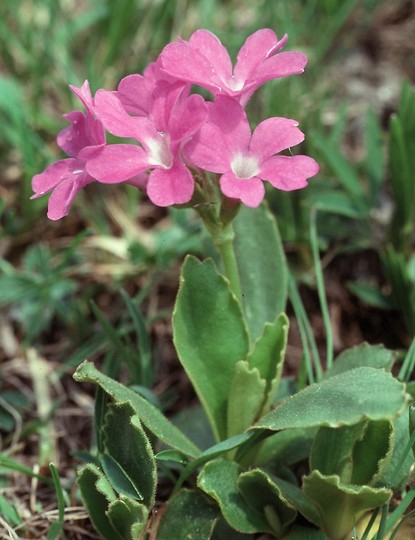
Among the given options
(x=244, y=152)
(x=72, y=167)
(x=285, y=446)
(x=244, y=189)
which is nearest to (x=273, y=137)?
(x=244, y=152)

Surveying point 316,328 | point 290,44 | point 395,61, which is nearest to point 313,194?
point 316,328

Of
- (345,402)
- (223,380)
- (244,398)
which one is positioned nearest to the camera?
(345,402)

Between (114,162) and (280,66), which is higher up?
(280,66)

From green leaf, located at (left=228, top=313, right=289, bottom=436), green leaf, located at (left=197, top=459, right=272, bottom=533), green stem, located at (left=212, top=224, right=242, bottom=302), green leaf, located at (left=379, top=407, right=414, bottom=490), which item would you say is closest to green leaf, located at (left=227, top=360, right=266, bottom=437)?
green leaf, located at (left=228, top=313, right=289, bottom=436)

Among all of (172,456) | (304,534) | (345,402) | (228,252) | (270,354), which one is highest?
(228,252)

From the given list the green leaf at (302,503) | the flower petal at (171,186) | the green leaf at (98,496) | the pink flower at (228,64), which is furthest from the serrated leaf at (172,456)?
the pink flower at (228,64)

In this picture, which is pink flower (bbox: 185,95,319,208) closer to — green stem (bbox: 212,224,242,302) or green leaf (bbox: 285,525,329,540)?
green stem (bbox: 212,224,242,302)

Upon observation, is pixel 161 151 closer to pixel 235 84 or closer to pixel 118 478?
pixel 235 84
